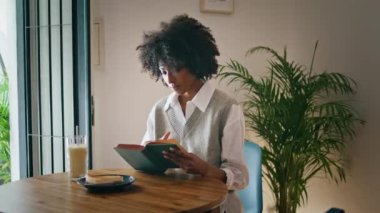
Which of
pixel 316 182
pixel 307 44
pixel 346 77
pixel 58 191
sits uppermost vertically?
pixel 307 44

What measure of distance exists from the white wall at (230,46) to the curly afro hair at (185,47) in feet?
3.85

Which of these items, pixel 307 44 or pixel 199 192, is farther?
pixel 307 44

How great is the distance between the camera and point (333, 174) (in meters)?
2.89

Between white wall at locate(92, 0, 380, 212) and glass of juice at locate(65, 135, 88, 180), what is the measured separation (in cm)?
131

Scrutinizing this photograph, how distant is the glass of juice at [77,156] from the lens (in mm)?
1633

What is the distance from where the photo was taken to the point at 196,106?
6.21 ft

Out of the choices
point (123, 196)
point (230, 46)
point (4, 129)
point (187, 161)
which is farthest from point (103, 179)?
point (4, 129)

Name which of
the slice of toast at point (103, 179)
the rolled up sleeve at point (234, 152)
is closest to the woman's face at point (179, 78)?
the rolled up sleeve at point (234, 152)

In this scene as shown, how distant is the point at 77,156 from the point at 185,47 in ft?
2.10

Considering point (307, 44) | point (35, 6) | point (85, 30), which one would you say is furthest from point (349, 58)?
point (35, 6)

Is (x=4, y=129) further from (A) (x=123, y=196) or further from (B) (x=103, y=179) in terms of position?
(A) (x=123, y=196)

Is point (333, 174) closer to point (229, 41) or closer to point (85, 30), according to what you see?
point (229, 41)

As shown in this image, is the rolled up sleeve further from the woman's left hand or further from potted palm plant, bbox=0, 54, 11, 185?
potted palm plant, bbox=0, 54, 11, 185

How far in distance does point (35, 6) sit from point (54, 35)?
277mm
